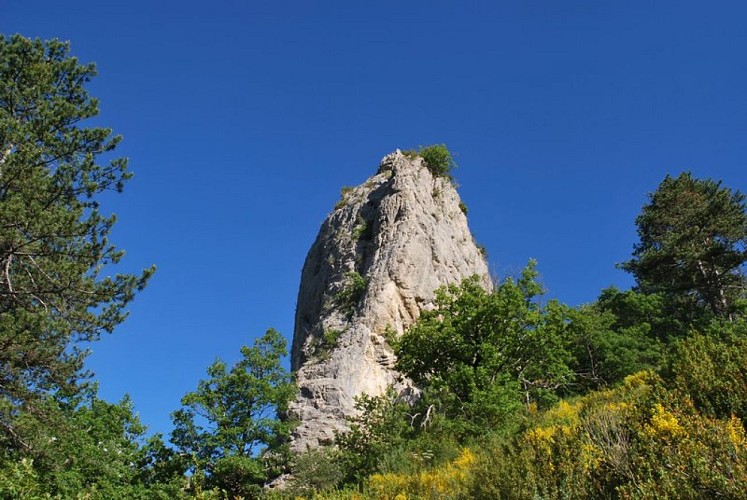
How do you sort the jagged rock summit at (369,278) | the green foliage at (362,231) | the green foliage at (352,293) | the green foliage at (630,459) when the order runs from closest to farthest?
1. the green foliage at (630,459)
2. the jagged rock summit at (369,278)
3. the green foliage at (352,293)
4. the green foliage at (362,231)

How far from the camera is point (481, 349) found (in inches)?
728

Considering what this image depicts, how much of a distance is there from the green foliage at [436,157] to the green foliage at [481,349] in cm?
2802

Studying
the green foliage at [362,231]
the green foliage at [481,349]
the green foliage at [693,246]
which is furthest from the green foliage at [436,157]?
the green foliage at [481,349]

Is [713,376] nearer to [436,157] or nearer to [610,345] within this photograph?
[610,345]

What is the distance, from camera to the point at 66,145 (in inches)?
645

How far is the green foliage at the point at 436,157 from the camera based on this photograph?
47.6 meters

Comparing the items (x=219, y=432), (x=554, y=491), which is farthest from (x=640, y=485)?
(x=219, y=432)

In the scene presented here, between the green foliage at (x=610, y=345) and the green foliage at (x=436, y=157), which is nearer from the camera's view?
the green foliage at (x=610, y=345)

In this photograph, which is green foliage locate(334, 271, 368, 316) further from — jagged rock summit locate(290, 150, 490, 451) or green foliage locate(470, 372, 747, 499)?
green foliage locate(470, 372, 747, 499)

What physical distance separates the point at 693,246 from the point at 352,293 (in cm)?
2110

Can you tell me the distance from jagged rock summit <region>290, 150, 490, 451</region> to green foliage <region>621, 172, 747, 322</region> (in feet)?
45.1

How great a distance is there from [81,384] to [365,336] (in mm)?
18684

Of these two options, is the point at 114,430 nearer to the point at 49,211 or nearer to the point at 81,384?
the point at 81,384

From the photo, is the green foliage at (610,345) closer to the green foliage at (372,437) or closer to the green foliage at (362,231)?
the green foliage at (372,437)
